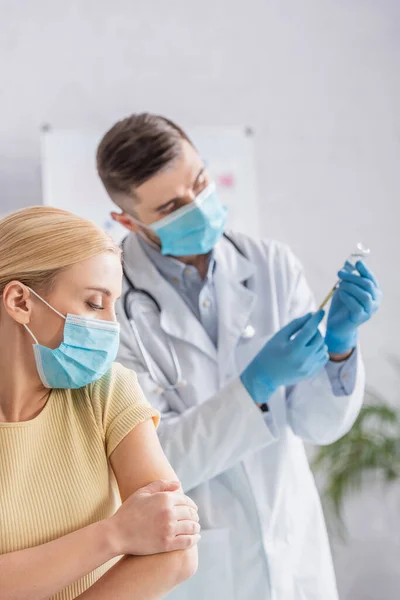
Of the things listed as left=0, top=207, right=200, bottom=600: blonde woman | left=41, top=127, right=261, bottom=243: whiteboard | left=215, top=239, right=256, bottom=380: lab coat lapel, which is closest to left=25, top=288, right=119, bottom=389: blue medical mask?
left=0, top=207, right=200, bottom=600: blonde woman

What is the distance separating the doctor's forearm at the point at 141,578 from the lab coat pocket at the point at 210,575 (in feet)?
1.68

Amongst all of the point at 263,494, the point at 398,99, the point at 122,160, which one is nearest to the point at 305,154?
the point at 398,99

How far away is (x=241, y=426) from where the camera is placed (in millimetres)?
1630

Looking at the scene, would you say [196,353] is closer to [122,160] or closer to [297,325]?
[297,325]

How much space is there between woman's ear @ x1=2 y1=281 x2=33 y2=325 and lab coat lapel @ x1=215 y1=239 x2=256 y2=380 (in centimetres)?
65

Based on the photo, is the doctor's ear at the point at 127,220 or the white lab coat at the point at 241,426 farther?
the doctor's ear at the point at 127,220

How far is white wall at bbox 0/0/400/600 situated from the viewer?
2861 mm

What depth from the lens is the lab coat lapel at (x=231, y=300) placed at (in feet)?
5.83

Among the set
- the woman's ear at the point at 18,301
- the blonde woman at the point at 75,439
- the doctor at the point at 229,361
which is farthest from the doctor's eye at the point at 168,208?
the woman's ear at the point at 18,301

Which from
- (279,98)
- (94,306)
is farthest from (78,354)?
(279,98)

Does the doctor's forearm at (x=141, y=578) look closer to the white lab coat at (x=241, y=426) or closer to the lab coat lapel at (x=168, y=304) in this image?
the white lab coat at (x=241, y=426)

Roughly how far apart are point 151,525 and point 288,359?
602 mm

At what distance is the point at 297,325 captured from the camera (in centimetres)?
165

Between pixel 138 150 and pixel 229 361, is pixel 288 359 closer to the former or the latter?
pixel 229 361
